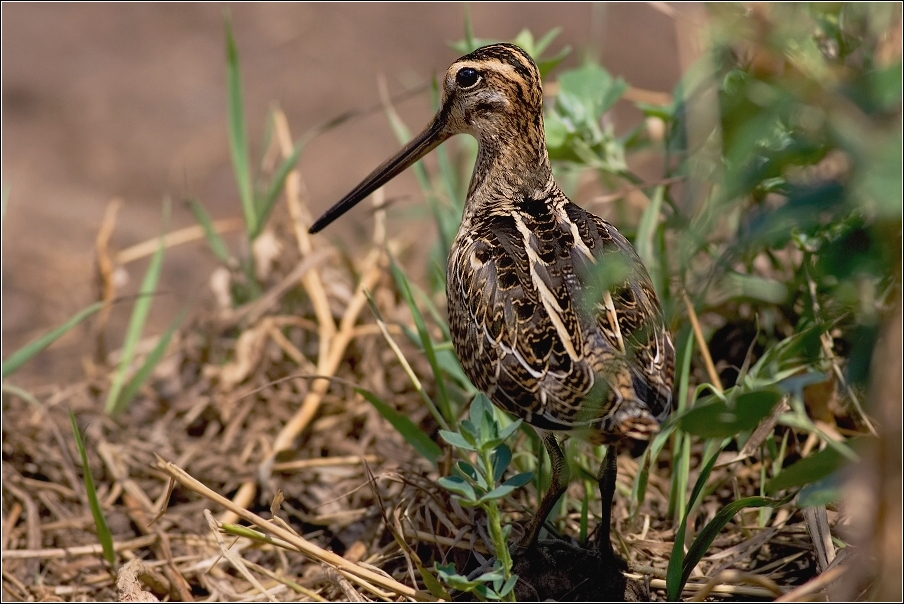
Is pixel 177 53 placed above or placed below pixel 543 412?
above

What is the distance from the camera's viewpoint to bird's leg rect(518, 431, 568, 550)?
2113mm

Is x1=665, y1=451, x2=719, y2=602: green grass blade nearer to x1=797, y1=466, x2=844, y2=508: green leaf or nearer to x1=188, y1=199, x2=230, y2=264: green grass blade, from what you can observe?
x1=797, y1=466, x2=844, y2=508: green leaf

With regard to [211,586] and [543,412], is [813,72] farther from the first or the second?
[211,586]

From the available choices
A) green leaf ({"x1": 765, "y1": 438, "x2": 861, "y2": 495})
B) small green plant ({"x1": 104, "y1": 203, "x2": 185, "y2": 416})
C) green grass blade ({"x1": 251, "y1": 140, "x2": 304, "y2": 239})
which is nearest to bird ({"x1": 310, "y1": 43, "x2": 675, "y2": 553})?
green leaf ({"x1": 765, "y1": 438, "x2": 861, "y2": 495})

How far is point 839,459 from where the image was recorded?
1.41m

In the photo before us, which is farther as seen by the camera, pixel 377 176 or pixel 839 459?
pixel 377 176

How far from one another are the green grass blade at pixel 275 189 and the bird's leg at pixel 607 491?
1.50 meters

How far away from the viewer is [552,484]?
2146 mm

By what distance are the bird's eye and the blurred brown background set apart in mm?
2214

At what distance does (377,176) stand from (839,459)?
58.2 inches

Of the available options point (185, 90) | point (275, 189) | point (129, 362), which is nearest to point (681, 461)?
point (275, 189)

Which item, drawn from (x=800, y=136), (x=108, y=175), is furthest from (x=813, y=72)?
(x=108, y=175)

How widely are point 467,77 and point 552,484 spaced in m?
0.98

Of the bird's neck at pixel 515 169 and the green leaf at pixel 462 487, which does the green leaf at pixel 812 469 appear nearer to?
the green leaf at pixel 462 487
